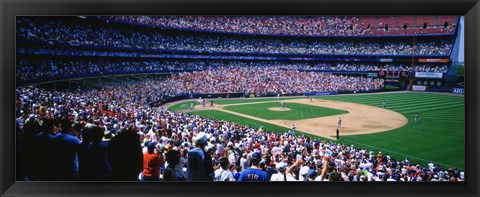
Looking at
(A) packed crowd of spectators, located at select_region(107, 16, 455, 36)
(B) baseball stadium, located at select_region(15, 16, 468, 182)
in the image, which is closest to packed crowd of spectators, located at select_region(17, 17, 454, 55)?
(B) baseball stadium, located at select_region(15, 16, 468, 182)

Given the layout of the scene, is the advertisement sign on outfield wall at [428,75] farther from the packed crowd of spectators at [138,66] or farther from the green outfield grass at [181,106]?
the green outfield grass at [181,106]

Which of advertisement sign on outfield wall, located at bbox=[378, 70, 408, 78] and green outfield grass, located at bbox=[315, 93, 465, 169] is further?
advertisement sign on outfield wall, located at bbox=[378, 70, 408, 78]

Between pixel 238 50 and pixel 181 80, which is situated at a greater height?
pixel 238 50

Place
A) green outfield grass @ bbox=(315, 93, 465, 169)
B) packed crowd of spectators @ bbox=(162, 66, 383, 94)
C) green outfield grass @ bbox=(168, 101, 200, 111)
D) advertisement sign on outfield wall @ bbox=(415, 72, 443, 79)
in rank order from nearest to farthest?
green outfield grass @ bbox=(315, 93, 465, 169) → green outfield grass @ bbox=(168, 101, 200, 111) → packed crowd of spectators @ bbox=(162, 66, 383, 94) → advertisement sign on outfield wall @ bbox=(415, 72, 443, 79)

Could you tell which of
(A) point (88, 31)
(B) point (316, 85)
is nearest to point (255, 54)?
(B) point (316, 85)

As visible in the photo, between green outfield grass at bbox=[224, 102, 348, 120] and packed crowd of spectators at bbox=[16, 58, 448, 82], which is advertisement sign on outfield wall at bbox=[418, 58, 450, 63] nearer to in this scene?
packed crowd of spectators at bbox=[16, 58, 448, 82]
